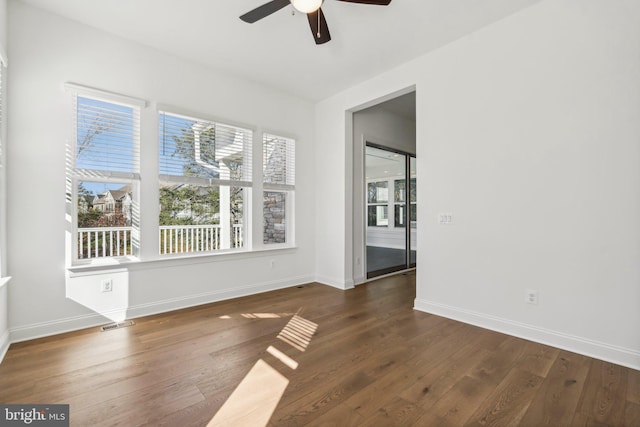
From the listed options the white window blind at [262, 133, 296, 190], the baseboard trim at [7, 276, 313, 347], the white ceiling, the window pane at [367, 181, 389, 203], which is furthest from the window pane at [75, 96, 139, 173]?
the window pane at [367, 181, 389, 203]

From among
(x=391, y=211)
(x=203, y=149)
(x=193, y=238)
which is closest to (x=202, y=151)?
(x=203, y=149)

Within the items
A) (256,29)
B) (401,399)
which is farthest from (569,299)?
(256,29)

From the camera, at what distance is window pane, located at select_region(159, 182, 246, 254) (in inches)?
140

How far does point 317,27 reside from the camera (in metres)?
2.50

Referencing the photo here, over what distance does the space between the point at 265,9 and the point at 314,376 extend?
2768mm

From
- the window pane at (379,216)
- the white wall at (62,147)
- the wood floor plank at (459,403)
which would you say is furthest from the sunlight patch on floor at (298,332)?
the window pane at (379,216)

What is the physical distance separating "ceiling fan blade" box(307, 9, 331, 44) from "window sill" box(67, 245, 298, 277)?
2.71 metres

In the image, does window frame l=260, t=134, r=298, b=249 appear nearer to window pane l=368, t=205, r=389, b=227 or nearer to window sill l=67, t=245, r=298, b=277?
window sill l=67, t=245, r=298, b=277

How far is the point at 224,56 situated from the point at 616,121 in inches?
149

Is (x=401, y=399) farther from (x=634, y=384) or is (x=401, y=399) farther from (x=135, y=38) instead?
(x=135, y=38)

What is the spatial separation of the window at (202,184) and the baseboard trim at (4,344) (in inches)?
55.2

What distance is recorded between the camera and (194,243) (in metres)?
3.82

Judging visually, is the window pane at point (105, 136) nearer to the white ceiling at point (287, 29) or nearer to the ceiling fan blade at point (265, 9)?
the white ceiling at point (287, 29)

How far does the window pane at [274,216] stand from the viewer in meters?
4.41
